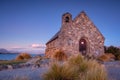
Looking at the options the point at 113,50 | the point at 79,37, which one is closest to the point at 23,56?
the point at 79,37

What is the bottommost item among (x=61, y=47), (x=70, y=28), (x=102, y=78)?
(x=102, y=78)

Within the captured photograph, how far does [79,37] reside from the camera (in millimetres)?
25125

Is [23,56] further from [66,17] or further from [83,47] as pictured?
[83,47]

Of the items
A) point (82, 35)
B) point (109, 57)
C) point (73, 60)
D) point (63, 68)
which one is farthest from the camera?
point (82, 35)

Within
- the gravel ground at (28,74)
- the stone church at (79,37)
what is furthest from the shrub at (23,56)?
the gravel ground at (28,74)

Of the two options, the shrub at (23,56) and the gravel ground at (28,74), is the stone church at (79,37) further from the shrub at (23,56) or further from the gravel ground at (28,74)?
the gravel ground at (28,74)

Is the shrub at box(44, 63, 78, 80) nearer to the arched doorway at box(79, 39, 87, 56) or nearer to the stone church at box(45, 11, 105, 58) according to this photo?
the stone church at box(45, 11, 105, 58)

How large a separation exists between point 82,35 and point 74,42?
1.35 m

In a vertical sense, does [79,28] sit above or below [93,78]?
above

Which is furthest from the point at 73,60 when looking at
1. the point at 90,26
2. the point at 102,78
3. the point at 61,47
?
the point at 90,26

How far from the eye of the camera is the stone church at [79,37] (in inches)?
965

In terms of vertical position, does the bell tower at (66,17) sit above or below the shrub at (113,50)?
above

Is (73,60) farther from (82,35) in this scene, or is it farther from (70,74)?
(82,35)

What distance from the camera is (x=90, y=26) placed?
84.3 ft
